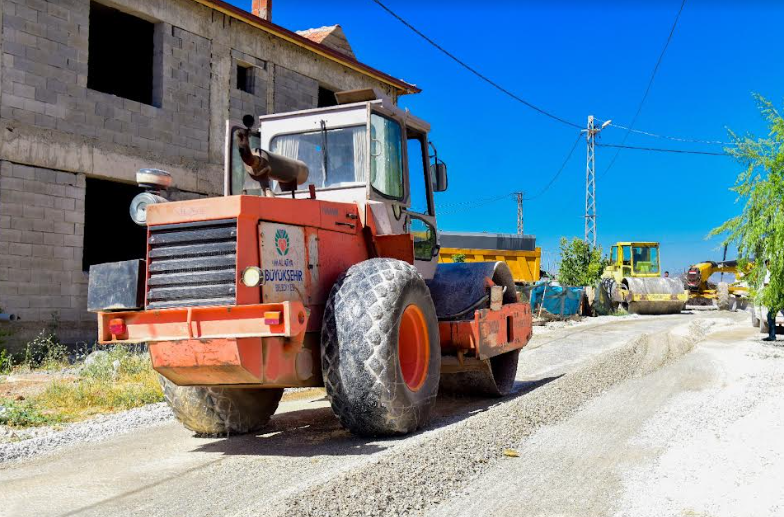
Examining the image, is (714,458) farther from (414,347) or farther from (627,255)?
A: (627,255)

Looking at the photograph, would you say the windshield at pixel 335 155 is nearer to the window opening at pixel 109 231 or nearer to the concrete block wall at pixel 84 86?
the concrete block wall at pixel 84 86

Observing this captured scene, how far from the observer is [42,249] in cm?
1234

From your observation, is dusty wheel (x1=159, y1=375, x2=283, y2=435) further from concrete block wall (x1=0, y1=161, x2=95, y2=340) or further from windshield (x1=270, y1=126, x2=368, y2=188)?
concrete block wall (x1=0, y1=161, x2=95, y2=340)

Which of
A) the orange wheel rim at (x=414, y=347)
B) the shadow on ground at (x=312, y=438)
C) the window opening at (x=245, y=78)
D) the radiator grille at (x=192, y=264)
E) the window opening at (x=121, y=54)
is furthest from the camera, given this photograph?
the window opening at (x=245, y=78)

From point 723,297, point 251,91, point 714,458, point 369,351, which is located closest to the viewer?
point 714,458

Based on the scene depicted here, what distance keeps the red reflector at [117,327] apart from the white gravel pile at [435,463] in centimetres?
192

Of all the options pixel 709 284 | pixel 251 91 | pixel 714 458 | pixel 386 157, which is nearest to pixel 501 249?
pixel 709 284

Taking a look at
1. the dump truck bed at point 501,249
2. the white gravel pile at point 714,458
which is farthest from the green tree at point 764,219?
the dump truck bed at point 501,249

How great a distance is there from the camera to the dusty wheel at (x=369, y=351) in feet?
16.8

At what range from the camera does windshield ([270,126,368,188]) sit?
645cm

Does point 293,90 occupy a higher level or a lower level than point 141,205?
higher

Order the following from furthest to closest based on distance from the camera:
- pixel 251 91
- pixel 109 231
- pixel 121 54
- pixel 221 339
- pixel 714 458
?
pixel 251 91
pixel 109 231
pixel 121 54
pixel 714 458
pixel 221 339

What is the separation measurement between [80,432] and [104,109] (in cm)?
856

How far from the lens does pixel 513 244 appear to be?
1150 inches
